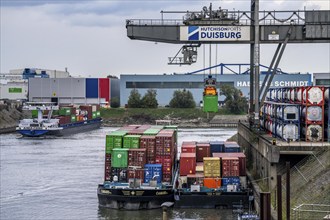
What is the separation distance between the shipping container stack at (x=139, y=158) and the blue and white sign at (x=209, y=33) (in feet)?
18.5

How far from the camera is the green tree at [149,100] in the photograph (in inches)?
Answer: 4936

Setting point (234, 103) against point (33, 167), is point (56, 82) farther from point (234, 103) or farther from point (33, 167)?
point (33, 167)

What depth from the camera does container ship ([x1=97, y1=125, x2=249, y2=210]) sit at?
99.6ft

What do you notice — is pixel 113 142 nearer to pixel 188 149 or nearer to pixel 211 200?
pixel 188 149

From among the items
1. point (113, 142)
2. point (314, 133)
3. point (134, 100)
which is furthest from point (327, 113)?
point (134, 100)

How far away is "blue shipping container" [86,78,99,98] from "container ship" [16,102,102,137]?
602 inches

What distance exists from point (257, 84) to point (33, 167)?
63.3ft

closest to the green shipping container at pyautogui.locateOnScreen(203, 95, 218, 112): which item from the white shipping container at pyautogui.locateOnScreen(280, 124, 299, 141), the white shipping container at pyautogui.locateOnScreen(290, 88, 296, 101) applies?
the white shipping container at pyautogui.locateOnScreen(290, 88, 296, 101)

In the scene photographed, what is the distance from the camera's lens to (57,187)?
39.2 m

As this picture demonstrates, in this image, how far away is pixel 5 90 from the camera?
13325 cm

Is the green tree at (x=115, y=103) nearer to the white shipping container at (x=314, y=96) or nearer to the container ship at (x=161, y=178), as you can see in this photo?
the container ship at (x=161, y=178)

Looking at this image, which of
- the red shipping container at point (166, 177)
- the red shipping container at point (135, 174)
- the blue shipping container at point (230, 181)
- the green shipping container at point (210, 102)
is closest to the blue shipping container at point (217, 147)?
the green shipping container at point (210, 102)

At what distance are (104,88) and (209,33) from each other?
328ft

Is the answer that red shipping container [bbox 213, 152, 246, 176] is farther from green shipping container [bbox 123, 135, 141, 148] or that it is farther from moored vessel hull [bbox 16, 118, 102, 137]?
moored vessel hull [bbox 16, 118, 102, 137]
